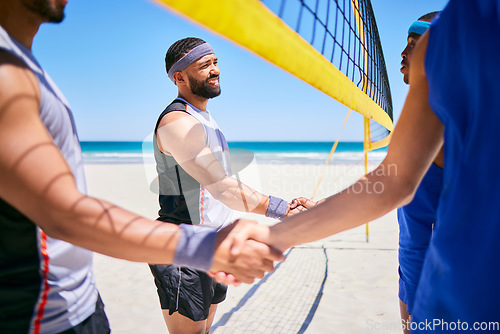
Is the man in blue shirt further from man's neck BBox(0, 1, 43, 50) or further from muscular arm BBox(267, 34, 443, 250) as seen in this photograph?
man's neck BBox(0, 1, 43, 50)

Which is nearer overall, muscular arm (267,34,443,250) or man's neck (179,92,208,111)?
muscular arm (267,34,443,250)

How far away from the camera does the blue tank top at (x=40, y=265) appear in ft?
2.98

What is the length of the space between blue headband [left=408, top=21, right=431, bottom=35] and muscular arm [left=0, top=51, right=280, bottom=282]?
1.82m

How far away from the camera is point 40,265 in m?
0.95

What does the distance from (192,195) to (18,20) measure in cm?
126

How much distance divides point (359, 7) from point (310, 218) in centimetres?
210

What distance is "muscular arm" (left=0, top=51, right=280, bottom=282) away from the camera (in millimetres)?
799

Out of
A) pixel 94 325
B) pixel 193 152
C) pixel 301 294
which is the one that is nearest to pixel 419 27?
pixel 193 152

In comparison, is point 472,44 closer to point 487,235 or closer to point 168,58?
point 487,235

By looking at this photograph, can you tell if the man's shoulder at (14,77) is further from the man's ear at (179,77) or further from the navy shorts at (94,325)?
the man's ear at (179,77)

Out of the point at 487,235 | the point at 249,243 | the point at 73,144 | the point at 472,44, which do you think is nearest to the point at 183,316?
the point at 249,243

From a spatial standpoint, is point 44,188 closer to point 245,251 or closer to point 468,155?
point 245,251

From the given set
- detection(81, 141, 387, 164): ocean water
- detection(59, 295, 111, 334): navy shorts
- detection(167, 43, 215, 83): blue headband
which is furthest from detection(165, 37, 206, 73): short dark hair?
detection(59, 295, 111, 334): navy shorts

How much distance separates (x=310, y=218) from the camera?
1196 mm
